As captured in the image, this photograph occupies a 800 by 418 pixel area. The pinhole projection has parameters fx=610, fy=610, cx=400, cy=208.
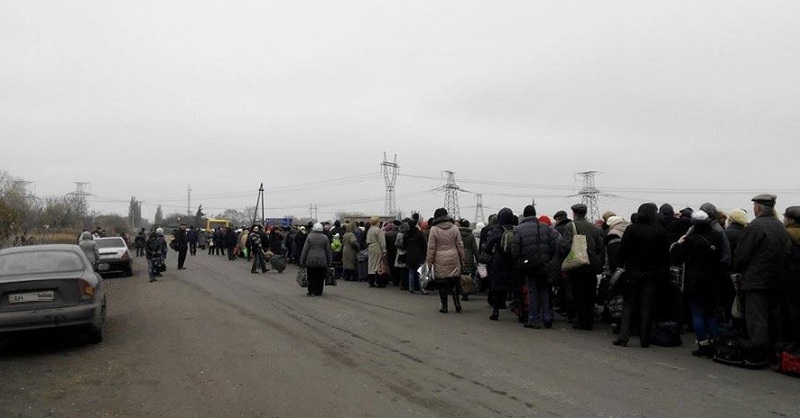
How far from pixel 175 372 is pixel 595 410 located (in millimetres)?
4846

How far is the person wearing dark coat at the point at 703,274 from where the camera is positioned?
27.3 ft

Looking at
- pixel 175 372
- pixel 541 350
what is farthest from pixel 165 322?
pixel 541 350

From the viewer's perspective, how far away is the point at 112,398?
636 cm

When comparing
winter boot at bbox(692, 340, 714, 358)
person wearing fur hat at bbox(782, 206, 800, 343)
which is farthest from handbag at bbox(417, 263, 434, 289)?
person wearing fur hat at bbox(782, 206, 800, 343)

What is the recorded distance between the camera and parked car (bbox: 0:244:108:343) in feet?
27.8

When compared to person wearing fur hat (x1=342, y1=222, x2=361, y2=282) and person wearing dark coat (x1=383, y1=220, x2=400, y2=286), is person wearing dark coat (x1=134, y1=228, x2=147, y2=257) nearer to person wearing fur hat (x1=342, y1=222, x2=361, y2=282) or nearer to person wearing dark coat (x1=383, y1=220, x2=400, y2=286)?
person wearing fur hat (x1=342, y1=222, x2=361, y2=282)

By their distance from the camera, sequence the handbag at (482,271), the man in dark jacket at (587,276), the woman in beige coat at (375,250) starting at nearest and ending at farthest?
the man in dark jacket at (587,276) → the handbag at (482,271) → the woman in beige coat at (375,250)

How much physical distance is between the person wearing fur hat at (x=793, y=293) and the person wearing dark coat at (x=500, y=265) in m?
4.47

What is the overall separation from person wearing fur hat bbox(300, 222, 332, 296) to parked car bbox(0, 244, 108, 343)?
586cm

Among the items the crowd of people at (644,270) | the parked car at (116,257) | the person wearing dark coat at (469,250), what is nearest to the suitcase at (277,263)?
the parked car at (116,257)

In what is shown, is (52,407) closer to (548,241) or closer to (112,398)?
(112,398)

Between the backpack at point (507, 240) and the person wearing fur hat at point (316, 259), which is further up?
the backpack at point (507, 240)

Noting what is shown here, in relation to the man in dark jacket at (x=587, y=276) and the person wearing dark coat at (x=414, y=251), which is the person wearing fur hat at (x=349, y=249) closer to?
the person wearing dark coat at (x=414, y=251)

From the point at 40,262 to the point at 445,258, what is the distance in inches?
276
